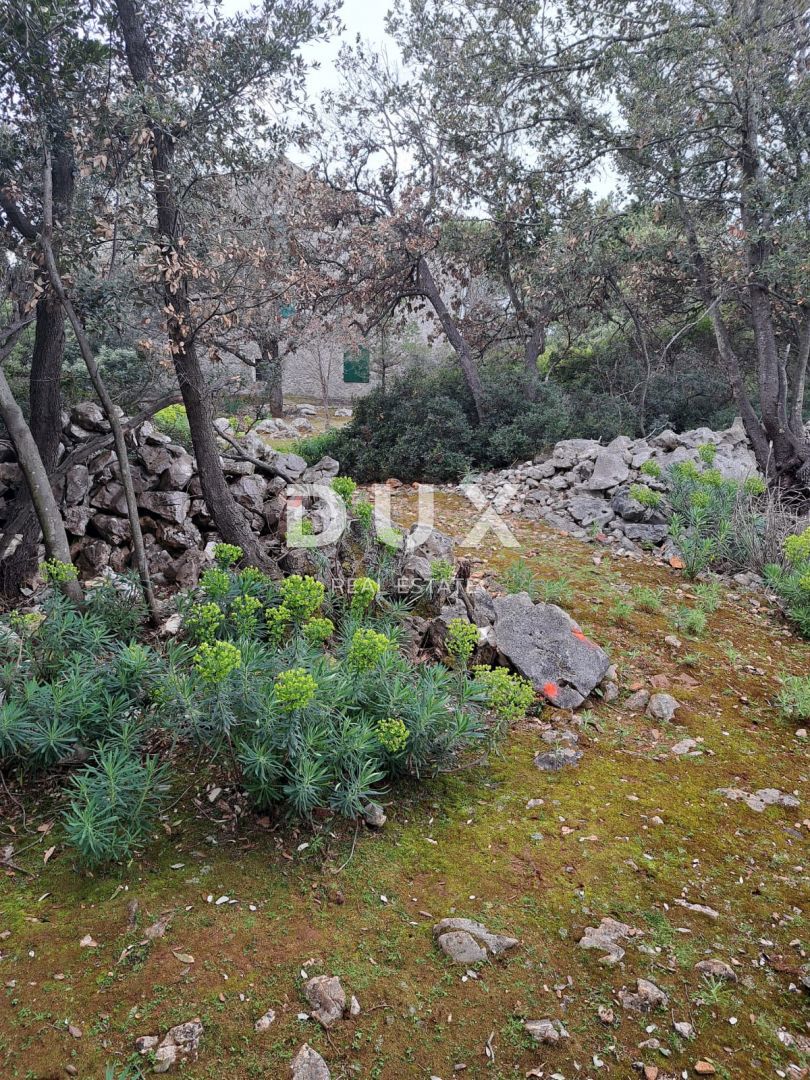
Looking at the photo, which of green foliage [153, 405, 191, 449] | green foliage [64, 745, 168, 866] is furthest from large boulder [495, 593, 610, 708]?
green foliage [153, 405, 191, 449]

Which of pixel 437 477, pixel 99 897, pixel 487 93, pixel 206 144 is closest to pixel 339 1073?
pixel 99 897

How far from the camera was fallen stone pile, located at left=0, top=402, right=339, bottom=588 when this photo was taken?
4910 millimetres

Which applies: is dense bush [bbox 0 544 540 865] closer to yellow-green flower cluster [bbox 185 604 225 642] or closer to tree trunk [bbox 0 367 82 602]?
yellow-green flower cluster [bbox 185 604 225 642]

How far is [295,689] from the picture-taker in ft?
6.83

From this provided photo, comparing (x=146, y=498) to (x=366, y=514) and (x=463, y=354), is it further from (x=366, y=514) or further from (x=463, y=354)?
(x=463, y=354)

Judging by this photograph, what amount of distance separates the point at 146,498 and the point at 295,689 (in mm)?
3546

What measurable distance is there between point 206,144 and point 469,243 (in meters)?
6.50

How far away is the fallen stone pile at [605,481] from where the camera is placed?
6.93m

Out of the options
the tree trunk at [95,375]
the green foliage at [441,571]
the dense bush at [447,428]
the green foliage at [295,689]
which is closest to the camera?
the green foliage at [295,689]

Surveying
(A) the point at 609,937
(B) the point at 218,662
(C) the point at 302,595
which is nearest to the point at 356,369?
(C) the point at 302,595

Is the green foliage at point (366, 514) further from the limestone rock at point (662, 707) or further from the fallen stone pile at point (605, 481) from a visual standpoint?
the fallen stone pile at point (605, 481)

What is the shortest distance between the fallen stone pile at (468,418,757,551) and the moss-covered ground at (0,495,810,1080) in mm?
4034

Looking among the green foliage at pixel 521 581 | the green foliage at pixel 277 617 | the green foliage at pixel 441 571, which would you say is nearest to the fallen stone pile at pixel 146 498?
the green foliage at pixel 441 571

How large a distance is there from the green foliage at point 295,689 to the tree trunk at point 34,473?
6.69 feet
